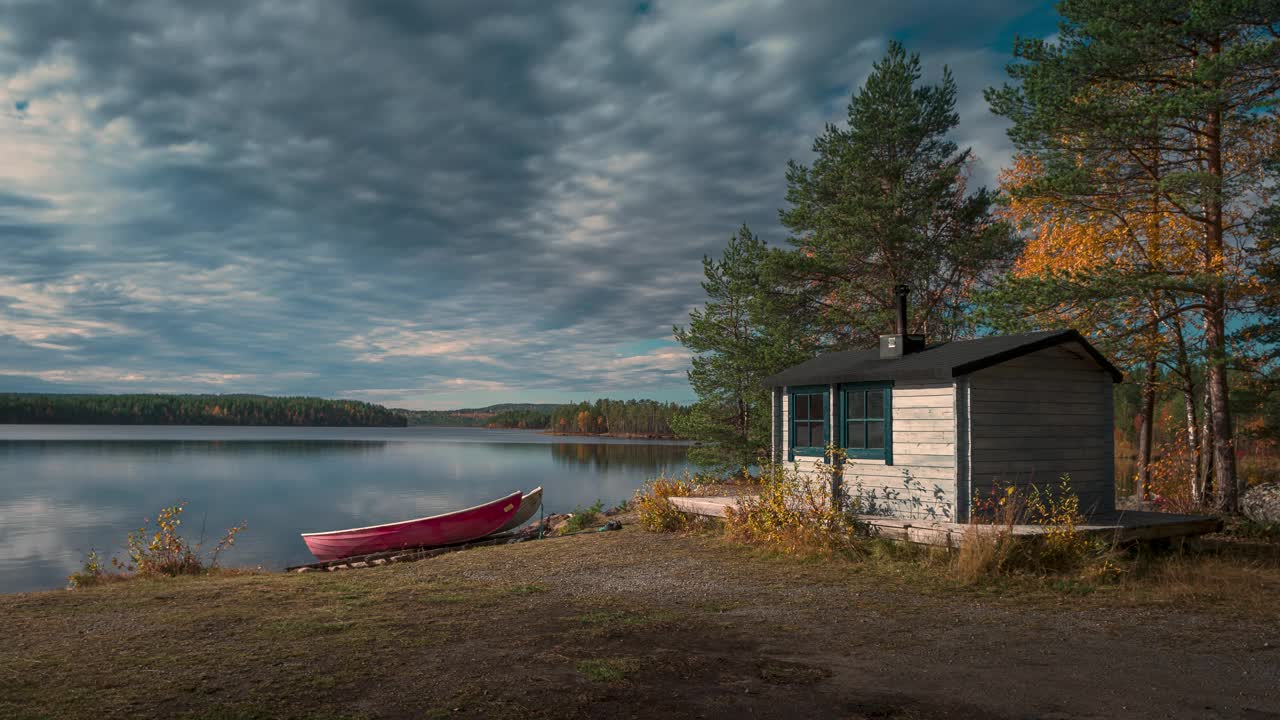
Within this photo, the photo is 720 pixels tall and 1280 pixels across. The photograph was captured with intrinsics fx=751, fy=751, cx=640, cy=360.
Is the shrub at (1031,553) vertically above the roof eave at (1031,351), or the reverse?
the roof eave at (1031,351)

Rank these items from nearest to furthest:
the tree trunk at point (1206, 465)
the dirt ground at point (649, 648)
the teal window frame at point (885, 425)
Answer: the dirt ground at point (649, 648)
the teal window frame at point (885, 425)
the tree trunk at point (1206, 465)

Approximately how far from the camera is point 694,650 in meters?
5.96

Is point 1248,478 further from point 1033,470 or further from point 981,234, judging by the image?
point 1033,470

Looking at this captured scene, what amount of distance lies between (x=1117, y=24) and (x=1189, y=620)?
1137 centimetres

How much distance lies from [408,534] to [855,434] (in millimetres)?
10120

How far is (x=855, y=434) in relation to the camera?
40.1 feet

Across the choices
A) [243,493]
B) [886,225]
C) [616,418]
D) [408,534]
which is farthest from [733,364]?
[616,418]

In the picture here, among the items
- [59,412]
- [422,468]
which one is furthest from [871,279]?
[59,412]

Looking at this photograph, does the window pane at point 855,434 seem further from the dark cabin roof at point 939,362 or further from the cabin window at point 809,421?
the dark cabin roof at point 939,362

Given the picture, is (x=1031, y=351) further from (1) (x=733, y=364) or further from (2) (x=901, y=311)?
(1) (x=733, y=364)

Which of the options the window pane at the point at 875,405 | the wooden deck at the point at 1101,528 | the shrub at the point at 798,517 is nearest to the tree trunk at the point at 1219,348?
the wooden deck at the point at 1101,528

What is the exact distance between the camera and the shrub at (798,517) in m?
10.6

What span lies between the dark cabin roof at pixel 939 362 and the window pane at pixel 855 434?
2.44 feet

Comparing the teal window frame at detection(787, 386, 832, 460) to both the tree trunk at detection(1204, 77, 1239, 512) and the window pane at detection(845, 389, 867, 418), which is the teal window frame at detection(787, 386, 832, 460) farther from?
the tree trunk at detection(1204, 77, 1239, 512)
